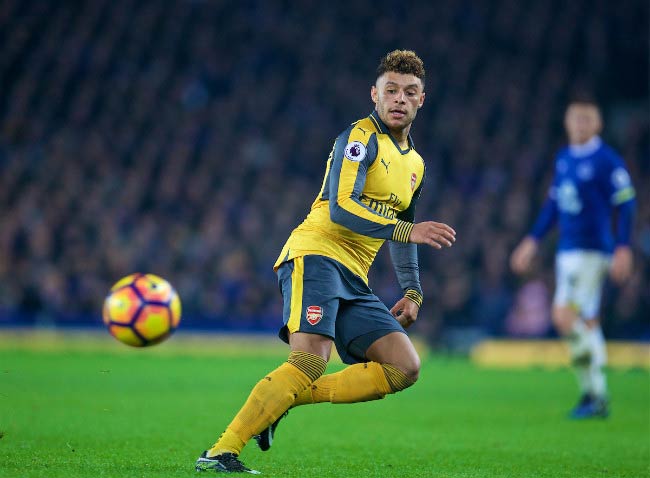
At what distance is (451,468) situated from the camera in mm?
5414

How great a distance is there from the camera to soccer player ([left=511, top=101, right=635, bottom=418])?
8.86 m

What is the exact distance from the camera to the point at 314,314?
16.0ft

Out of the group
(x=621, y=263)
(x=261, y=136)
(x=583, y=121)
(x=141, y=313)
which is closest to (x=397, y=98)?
(x=141, y=313)

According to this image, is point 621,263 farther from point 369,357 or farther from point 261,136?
point 261,136

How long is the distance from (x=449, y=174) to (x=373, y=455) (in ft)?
47.1

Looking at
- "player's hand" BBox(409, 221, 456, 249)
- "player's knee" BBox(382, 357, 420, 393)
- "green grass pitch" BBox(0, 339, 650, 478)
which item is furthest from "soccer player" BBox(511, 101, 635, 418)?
"player's hand" BBox(409, 221, 456, 249)

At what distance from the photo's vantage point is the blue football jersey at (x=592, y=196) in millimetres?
8977

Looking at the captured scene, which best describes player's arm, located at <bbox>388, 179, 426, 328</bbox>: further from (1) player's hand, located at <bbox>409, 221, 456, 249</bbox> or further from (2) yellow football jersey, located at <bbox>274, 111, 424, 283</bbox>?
(1) player's hand, located at <bbox>409, 221, 456, 249</bbox>

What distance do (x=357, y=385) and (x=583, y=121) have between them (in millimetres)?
4702

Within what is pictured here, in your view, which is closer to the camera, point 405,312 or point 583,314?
point 405,312

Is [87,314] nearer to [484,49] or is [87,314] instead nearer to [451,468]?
[484,49]

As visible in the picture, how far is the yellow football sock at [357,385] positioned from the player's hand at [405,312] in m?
0.35

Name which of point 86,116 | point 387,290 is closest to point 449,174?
point 387,290

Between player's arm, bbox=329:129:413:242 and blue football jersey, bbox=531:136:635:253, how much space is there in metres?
4.48
